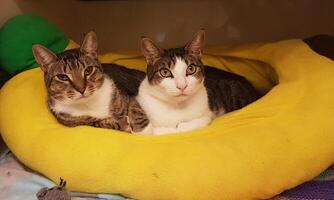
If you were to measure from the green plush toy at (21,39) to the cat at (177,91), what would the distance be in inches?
16.1

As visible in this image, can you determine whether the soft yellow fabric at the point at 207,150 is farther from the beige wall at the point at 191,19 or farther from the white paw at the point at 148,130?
the beige wall at the point at 191,19

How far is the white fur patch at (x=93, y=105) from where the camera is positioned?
3.96 feet

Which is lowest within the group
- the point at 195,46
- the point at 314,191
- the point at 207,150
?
the point at 314,191

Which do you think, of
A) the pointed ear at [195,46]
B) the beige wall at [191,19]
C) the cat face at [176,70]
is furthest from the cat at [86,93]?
the beige wall at [191,19]

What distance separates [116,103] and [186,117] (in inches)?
8.5

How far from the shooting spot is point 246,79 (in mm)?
1562

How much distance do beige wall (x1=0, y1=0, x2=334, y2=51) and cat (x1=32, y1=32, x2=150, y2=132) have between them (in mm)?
742

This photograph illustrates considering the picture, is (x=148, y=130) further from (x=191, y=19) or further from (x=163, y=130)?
(x=191, y=19)

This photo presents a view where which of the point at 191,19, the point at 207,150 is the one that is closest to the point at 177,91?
the point at 207,150

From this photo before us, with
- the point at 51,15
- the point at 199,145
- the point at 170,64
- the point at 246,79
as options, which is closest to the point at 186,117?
the point at 170,64

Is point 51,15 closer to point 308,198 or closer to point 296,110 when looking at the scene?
point 296,110

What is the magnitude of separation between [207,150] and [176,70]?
29cm

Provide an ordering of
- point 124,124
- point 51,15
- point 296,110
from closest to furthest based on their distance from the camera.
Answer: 1. point 296,110
2. point 124,124
3. point 51,15

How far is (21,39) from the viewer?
1.42 m
